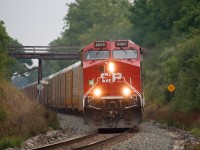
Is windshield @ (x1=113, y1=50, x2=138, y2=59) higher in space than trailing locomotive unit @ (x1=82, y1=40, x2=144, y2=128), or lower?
higher

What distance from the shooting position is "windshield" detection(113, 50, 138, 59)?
20312mm

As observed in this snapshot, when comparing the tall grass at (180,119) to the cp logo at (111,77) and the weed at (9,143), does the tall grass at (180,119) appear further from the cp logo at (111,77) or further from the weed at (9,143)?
the weed at (9,143)

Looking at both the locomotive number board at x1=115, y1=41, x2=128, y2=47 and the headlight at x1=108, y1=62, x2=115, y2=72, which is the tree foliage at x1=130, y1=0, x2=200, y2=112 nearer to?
the locomotive number board at x1=115, y1=41, x2=128, y2=47

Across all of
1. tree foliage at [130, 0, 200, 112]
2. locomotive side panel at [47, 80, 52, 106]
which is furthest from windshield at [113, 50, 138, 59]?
locomotive side panel at [47, 80, 52, 106]

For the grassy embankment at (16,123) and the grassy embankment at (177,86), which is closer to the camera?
the grassy embankment at (16,123)

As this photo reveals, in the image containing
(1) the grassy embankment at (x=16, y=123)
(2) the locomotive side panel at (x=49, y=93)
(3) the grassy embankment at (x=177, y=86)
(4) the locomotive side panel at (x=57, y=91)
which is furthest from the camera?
(2) the locomotive side panel at (x=49, y=93)

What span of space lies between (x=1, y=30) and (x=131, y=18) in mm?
13523

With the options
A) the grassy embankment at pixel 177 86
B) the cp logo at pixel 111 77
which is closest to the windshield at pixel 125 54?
the cp logo at pixel 111 77

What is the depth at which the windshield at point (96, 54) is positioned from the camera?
803 inches

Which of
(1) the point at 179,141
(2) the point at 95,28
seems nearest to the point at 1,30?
(1) the point at 179,141

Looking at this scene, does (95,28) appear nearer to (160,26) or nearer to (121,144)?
(160,26)

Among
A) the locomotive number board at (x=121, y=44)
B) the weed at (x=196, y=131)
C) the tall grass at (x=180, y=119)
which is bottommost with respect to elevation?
the weed at (x=196, y=131)

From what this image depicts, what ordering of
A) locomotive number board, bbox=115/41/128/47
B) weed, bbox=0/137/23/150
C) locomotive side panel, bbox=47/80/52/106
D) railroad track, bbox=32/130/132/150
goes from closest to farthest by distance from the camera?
railroad track, bbox=32/130/132/150
weed, bbox=0/137/23/150
locomotive number board, bbox=115/41/128/47
locomotive side panel, bbox=47/80/52/106

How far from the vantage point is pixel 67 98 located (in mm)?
31406
